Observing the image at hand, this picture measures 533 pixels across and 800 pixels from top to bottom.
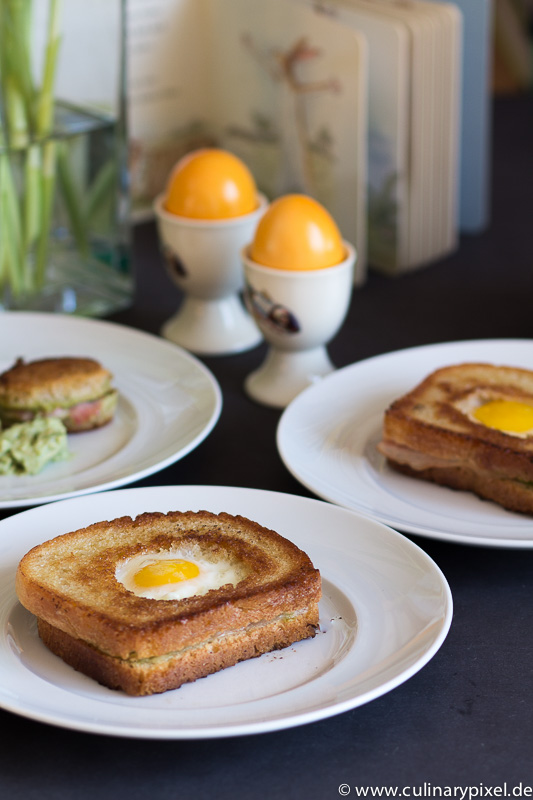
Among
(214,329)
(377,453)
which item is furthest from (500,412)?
(214,329)

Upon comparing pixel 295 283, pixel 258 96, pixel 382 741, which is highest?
pixel 258 96

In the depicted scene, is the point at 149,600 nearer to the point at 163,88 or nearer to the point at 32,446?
the point at 32,446

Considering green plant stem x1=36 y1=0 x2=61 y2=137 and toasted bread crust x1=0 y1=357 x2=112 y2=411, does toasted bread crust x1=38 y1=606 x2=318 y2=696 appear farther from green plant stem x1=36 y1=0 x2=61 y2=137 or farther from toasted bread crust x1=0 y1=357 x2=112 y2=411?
green plant stem x1=36 y1=0 x2=61 y2=137

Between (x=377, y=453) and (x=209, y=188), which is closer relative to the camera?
(x=377, y=453)

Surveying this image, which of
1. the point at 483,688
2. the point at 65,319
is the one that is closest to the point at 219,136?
the point at 65,319

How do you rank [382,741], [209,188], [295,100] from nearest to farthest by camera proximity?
[382,741] < [209,188] < [295,100]

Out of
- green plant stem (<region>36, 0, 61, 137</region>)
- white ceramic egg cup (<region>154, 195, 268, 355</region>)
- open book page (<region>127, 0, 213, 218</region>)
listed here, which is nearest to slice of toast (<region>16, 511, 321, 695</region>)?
white ceramic egg cup (<region>154, 195, 268, 355</region>)

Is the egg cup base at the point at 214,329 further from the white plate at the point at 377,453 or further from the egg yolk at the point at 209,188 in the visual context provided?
the white plate at the point at 377,453
